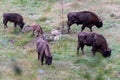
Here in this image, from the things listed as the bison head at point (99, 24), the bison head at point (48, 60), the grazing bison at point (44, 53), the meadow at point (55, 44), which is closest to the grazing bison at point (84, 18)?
the bison head at point (99, 24)

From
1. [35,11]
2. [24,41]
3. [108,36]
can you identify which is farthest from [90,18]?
[35,11]

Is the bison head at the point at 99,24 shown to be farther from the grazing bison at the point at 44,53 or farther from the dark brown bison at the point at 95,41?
the grazing bison at the point at 44,53

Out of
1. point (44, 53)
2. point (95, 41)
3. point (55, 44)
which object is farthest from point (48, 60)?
point (55, 44)

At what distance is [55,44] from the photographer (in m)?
13.8

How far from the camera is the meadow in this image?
988cm

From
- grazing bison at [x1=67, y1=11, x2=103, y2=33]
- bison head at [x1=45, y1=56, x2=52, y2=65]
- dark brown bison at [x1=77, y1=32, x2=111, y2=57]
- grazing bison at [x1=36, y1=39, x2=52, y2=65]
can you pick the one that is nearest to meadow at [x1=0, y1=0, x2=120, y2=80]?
bison head at [x1=45, y1=56, x2=52, y2=65]

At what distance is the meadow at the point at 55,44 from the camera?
32.4ft

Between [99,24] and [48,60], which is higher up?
[48,60]

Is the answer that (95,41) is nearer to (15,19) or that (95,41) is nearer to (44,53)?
(44,53)

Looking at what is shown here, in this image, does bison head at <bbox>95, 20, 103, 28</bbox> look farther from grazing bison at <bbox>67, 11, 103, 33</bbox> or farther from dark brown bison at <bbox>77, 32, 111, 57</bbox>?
dark brown bison at <bbox>77, 32, 111, 57</bbox>

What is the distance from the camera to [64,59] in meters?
11.8

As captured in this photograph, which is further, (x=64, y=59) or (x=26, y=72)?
(x=64, y=59)

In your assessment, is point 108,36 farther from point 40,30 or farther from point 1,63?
point 1,63

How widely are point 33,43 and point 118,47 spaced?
3.71 m
